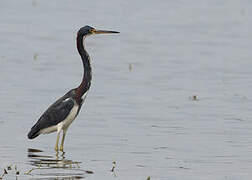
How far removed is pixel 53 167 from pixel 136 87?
6821 mm

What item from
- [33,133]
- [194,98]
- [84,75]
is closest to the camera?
[33,133]

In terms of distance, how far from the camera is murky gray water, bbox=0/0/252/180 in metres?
11.8

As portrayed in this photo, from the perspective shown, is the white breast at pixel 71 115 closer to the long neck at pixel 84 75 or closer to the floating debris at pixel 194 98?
the long neck at pixel 84 75

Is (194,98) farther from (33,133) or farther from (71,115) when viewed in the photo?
(33,133)

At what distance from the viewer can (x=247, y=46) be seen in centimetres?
2288

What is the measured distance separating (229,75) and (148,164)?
8108 mm

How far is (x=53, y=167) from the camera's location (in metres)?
11.3

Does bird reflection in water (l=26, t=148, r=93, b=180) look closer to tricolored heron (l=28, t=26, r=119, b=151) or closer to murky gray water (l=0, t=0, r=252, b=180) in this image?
murky gray water (l=0, t=0, r=252, b=180)

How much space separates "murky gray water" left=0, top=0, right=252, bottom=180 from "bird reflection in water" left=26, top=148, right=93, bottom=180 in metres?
0.01

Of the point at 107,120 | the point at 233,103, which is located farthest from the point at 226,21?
the point at 107,120

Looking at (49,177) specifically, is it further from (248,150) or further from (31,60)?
(31,60)

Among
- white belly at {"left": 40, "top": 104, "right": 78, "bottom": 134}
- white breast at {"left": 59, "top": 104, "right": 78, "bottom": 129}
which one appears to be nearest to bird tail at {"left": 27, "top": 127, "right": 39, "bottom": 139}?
white belly at {"left": 40, "top": 104, "right": 78, "bottom": 134}

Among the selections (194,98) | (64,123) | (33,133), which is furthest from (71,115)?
(194,98)

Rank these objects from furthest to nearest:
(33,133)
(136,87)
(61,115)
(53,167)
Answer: (136,87), (61,115), (33,133), (53,167)
